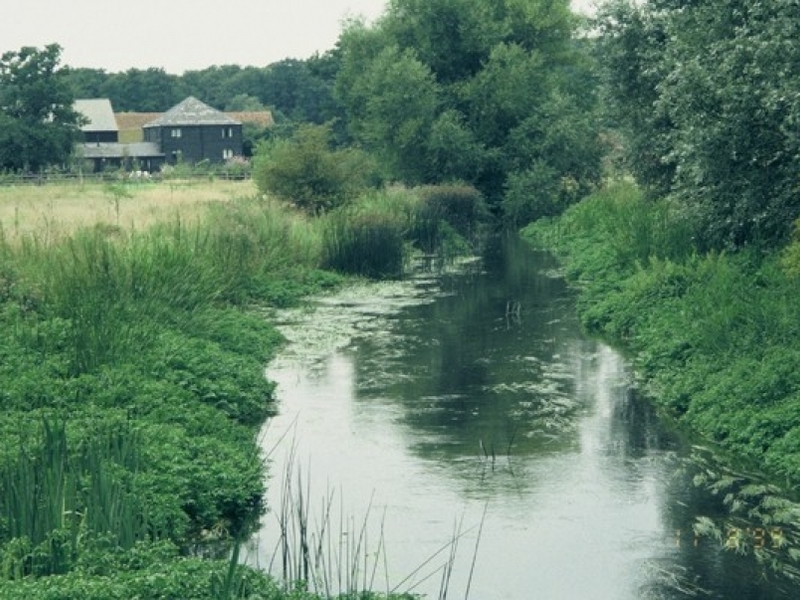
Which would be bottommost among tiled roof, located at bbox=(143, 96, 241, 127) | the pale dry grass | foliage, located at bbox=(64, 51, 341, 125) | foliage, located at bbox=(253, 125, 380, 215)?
the pale dry grass

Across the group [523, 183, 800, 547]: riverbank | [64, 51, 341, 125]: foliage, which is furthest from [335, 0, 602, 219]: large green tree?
[64, 51, 341, 125]: foliage

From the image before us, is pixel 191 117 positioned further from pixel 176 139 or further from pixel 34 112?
pixel 34 112

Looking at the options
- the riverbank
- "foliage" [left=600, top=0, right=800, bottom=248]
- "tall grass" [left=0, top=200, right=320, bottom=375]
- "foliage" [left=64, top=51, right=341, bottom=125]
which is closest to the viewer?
the riverbank

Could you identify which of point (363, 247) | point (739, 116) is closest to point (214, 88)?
point (363, 247)

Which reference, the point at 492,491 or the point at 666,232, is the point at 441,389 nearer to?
the point at 492,491

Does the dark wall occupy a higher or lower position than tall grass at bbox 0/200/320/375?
higher

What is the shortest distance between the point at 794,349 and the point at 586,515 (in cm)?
429

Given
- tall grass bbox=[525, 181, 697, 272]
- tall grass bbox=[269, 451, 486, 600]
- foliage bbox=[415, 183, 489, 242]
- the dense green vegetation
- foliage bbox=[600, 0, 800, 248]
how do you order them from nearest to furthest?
tall grass bbox=[269, 451, 486, 600]
the dense green vegetation
foliage bbox=[600, 0, 800, 248]
tall grass bbox=[525, 181, 697, 272]
foliage bbox=[415, 183, 489, 242]

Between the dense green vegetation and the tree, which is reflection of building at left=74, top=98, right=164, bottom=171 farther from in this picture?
the dense green vegetation

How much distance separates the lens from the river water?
9359mm

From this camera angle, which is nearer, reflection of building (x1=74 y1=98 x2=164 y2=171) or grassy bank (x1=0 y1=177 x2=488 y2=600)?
grassy bank (x1=0 y1=177 x2=488 y2=600)

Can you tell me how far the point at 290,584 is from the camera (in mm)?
8391

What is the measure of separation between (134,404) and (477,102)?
127ft

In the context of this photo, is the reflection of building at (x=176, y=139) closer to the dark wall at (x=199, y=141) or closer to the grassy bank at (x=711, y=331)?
the dark wall at (x=199, y=141)
